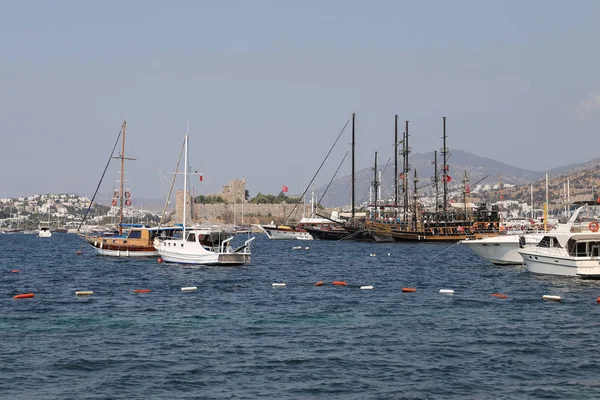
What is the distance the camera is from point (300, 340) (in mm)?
24344

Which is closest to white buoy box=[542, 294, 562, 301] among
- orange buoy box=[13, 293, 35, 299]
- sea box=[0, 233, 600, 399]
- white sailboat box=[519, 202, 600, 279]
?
sea box=[0, 233, 600, 399]

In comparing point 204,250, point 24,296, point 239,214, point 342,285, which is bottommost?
point 24,296

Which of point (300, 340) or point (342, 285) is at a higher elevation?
point (342, 285)

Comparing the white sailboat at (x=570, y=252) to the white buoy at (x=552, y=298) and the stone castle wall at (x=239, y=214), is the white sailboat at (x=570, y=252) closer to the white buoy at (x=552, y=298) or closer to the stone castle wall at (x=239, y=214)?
the white buoy at (x=552, y=298)

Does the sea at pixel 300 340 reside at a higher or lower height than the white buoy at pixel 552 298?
lower

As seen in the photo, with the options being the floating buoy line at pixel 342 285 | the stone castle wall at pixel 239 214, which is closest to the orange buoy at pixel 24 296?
the floating buoy line at pixel 342 285

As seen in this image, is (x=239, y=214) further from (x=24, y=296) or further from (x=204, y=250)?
(x=24, y=296)

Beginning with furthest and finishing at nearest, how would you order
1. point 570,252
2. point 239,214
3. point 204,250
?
point 239,214, point 204,250, point 570,252

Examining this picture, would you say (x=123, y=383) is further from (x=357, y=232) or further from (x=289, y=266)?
(x=357, y=232)

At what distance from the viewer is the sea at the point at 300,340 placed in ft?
61.0

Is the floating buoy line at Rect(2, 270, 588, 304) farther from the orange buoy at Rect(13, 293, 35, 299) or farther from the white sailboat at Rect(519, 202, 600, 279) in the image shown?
the white sailboat at Rect(519, 202, 600, 279)

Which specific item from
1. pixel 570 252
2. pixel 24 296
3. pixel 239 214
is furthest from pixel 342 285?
pixel 239 214

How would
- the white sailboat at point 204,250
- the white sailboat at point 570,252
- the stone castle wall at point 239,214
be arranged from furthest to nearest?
the stone castle wall at point 239,214
the white sailboat at point 204,250
the white sailboat at point 570,252

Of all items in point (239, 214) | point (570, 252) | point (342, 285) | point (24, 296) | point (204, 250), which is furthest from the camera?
point (239, 214)
